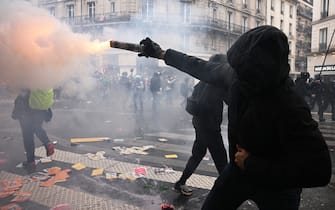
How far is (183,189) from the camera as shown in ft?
13.8

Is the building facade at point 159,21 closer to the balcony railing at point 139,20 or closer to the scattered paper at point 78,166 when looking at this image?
the balcony railing at point 139,20

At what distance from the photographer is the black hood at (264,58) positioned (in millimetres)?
1795

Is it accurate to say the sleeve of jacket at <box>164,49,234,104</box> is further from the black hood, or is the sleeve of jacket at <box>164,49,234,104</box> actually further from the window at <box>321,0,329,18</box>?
the window at <box>321,0,329,18</box>

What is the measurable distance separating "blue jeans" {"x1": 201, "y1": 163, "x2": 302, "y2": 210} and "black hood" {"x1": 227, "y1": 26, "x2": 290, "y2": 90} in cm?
68

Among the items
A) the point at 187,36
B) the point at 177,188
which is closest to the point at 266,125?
the point at 177,188

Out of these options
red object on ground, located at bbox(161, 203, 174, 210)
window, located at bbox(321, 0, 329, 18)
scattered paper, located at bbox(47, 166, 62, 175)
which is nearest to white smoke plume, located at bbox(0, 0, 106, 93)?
scattered paper, located at bbox(47, 166, 62, 175)

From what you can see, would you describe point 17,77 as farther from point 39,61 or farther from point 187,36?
point 187,36

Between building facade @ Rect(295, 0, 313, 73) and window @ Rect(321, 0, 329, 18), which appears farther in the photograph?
building facade @ Rect(295, 0, 313, 73)

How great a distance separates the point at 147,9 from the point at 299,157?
1005 cm

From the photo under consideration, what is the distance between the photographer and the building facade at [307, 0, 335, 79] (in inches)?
1078

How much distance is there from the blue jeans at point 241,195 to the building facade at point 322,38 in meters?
27.7

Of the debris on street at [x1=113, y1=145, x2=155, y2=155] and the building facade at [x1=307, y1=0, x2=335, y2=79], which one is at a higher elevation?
the building facade at [x1=307, y1=0, x2=335, y2=79]

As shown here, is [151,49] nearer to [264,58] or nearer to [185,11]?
[264,58]

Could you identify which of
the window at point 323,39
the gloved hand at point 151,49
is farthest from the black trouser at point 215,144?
the window at point 323,39
